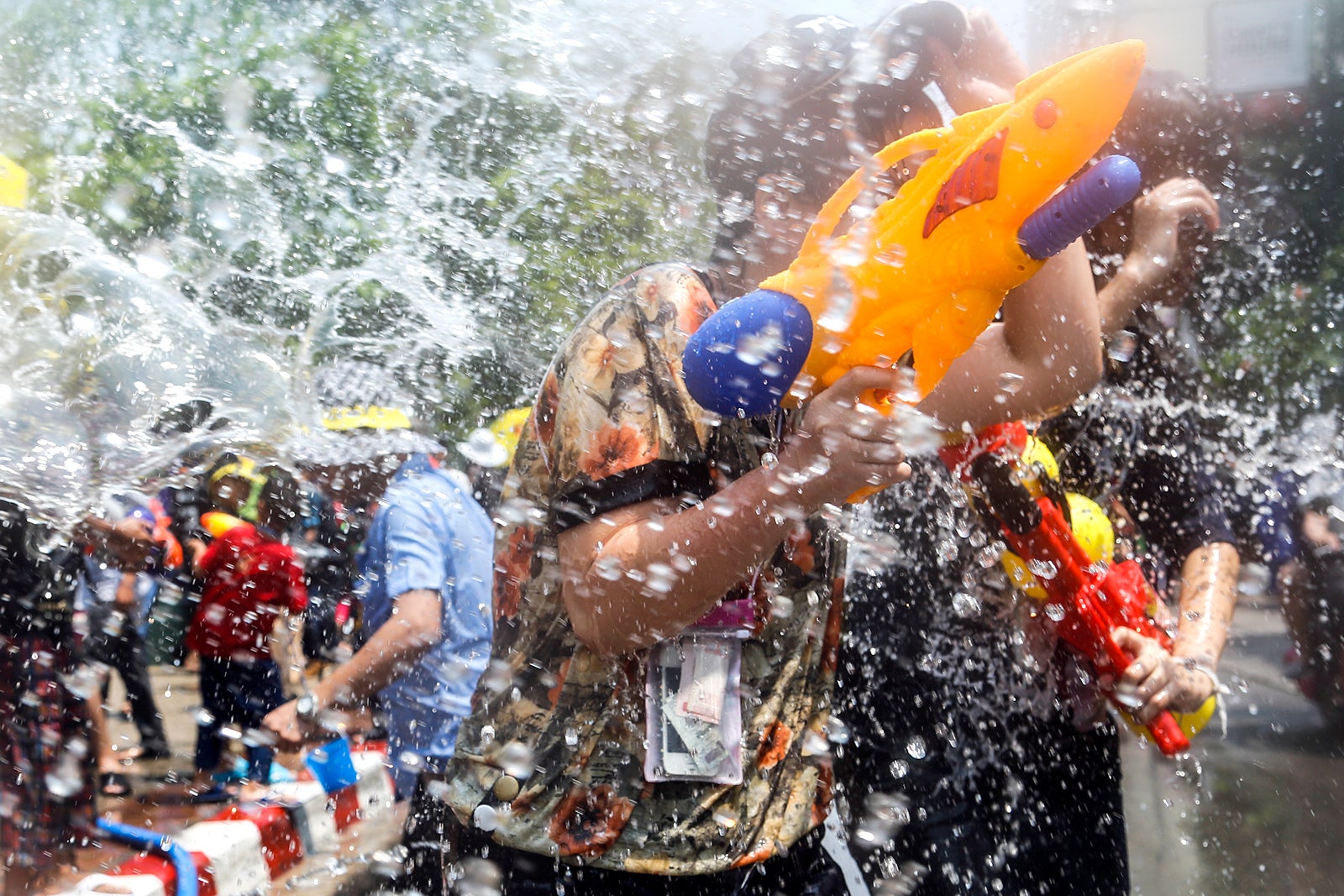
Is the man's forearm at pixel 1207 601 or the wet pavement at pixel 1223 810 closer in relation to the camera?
the man's forearm at pixel 1207 601

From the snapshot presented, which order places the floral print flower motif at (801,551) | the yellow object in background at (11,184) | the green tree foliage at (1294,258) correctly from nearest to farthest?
the floral print flower motif at (801,551) → the yellow object in background at (11,184) → the green tree foliage at (1294,258)

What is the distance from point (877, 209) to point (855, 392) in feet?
0.73

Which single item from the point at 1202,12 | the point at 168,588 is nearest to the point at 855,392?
the point at 168,588

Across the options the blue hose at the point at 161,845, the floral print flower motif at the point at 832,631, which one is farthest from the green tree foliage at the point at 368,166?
the floral print flower motif at the point at 832,631

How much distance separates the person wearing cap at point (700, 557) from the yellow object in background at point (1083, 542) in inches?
14.4

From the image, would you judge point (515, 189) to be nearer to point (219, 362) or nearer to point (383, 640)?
point (219, 362)

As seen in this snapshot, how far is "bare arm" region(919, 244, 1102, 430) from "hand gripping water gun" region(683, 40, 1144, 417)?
475mm

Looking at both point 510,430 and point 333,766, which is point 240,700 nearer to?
point 333,766

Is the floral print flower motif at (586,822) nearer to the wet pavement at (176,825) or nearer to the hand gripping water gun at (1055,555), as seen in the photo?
the hand gripping water gun at (1055,555)

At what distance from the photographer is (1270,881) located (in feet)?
11.6

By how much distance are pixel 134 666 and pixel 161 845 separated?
5.46 ft

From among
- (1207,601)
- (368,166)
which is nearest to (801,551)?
(1207,601)

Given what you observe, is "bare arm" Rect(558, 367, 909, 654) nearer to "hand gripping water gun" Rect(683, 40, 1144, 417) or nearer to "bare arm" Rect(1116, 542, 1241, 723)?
"hand gripping water gun" Rect(683, 40, 1144, 417)

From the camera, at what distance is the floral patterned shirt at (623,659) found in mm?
1236
